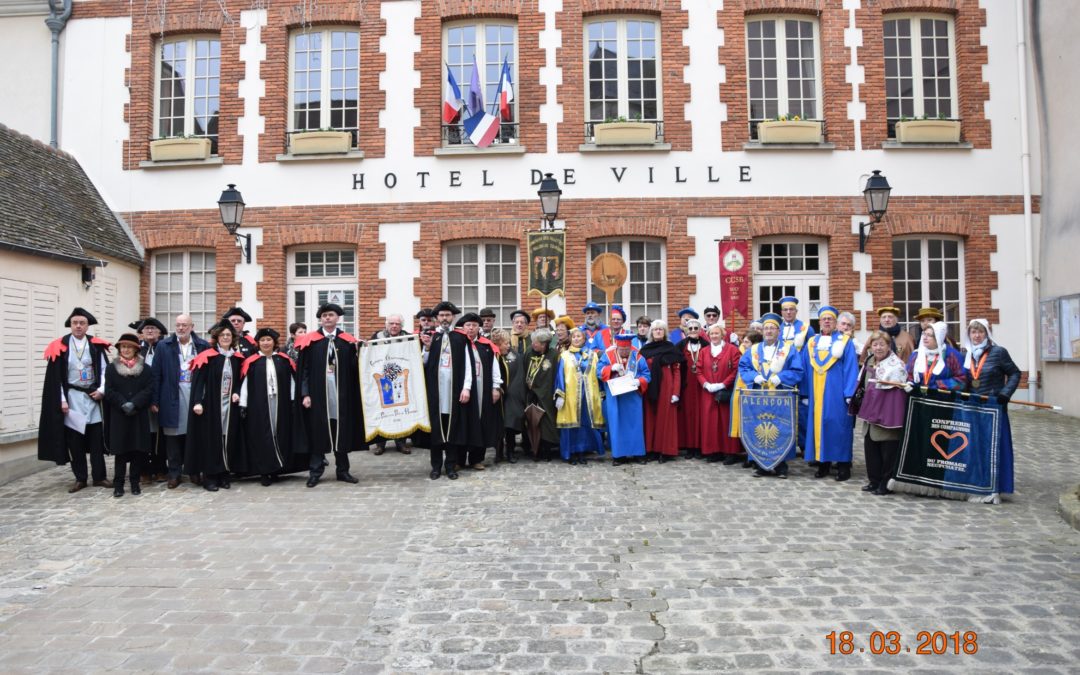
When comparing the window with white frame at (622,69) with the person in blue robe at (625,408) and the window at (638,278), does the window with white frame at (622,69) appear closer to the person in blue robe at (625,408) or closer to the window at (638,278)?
the window at (638,278)

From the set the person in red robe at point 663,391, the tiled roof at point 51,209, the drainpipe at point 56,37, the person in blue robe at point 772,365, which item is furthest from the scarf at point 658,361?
the drainpipe at point 56,37

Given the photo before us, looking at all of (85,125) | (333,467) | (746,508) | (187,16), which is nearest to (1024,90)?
(746,508)

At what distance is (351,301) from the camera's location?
13.2 m

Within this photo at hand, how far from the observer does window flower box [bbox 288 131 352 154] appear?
13.1 metres

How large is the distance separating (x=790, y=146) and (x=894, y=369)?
21.4ft

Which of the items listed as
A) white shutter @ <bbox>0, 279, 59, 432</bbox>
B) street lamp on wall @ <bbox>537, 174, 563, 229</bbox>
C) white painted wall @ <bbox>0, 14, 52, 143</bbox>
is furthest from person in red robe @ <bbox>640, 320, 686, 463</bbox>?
white painted wall @ <bbox>0, 14, 52, 143</bbox>

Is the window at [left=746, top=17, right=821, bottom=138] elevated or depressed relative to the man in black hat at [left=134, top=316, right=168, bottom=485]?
elevated

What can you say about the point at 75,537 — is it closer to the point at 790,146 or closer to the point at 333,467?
the point at 333,467

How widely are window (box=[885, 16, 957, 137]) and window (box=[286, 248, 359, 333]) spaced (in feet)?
33.3

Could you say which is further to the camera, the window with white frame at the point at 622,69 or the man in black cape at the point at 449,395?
the window with white frame at the point at 622,69

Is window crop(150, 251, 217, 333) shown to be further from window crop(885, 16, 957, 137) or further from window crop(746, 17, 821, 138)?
window crop(885, 16, 957, 137)

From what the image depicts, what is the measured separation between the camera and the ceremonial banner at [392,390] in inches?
336

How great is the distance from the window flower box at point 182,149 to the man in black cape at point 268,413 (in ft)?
21.5

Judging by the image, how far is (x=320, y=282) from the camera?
43.3ft
